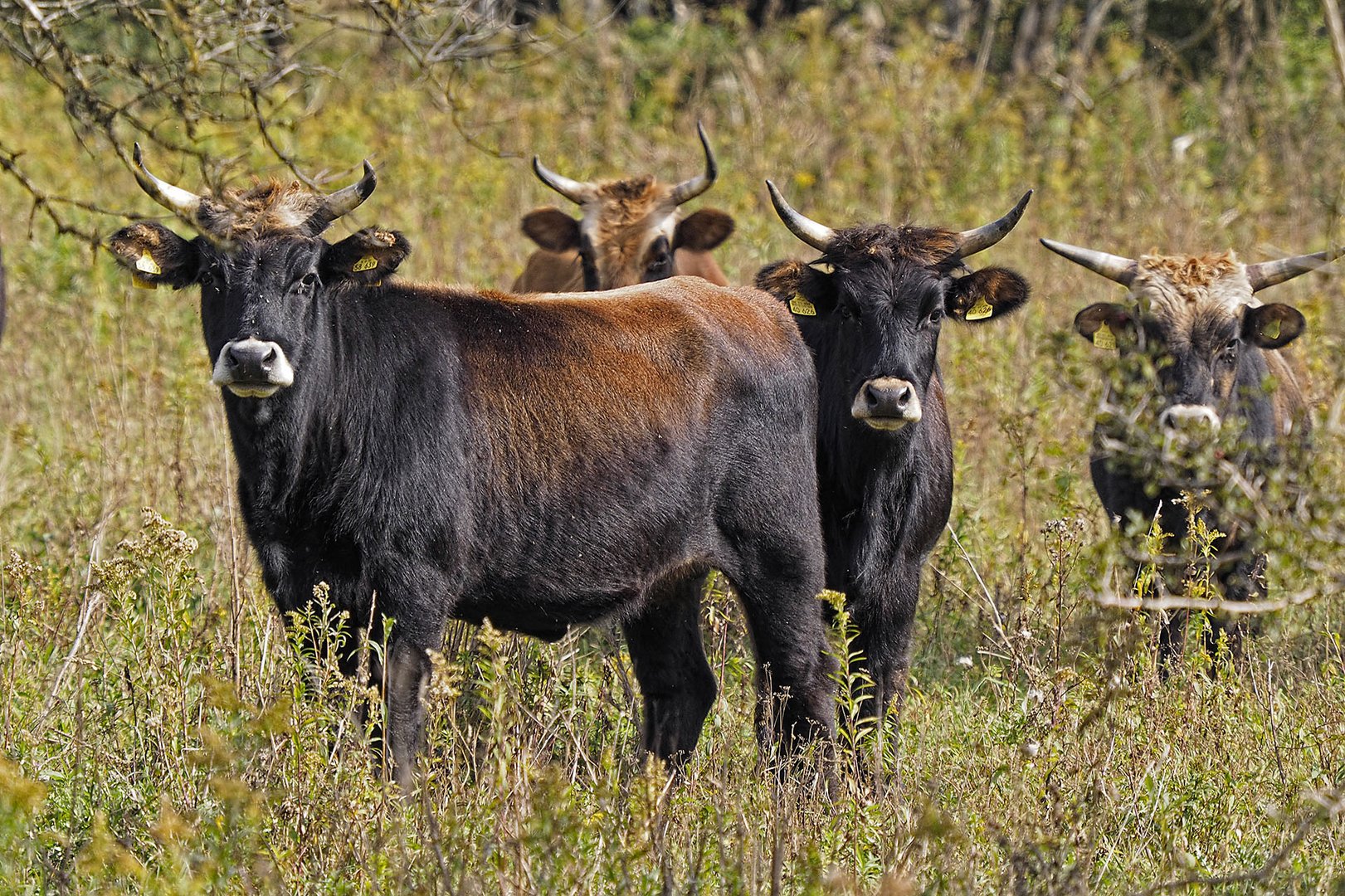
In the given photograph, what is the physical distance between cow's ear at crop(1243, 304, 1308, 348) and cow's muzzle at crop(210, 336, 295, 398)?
4.50 m

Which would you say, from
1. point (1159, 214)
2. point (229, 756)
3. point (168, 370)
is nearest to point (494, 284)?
point (168, 370)

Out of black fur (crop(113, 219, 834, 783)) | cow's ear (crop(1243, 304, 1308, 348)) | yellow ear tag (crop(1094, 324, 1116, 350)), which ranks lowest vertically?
black fur (crop(113, 219, 834, 783))

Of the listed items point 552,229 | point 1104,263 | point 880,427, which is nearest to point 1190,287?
point 1104,263

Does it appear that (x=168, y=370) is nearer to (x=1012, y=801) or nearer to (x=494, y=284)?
(x=494, y=284)

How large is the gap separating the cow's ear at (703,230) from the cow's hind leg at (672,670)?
3.89 metres

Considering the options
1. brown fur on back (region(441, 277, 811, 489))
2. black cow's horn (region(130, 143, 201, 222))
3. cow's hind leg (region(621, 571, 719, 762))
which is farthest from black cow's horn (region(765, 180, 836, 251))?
black cow's horn (region(130, 143, 201, 222))

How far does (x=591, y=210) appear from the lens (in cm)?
963

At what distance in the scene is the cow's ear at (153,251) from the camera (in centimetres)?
528

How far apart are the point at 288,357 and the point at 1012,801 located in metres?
2.60

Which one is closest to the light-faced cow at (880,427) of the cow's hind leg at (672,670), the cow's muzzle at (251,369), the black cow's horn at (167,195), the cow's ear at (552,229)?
the cow's hind leg at (672,670)

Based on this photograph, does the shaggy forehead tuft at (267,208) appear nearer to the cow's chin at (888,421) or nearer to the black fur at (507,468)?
the black fur at (507,468)

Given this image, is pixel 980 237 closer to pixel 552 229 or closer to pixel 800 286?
pixel 800 286

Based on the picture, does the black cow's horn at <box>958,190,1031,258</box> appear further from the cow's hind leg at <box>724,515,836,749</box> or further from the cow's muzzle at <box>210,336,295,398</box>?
the cow's muzzle at <box>210,336,295,398</box>

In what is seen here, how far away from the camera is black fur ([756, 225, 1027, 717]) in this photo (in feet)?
19.5
